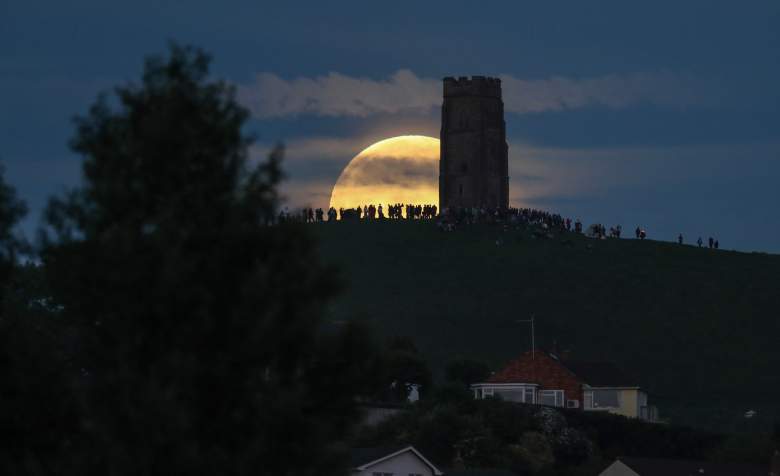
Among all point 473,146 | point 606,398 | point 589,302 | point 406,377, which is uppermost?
point 473,146

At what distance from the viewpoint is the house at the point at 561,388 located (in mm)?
93125

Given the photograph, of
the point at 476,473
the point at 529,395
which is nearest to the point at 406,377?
the point at 529,395

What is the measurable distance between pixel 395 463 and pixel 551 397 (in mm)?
33235

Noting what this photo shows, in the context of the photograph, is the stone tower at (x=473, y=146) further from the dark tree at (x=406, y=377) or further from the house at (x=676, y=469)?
the house at (x=676, y=469)

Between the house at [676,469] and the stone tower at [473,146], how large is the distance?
102 meters

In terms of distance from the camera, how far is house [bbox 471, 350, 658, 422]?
306ft

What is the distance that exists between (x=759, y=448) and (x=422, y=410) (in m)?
13.9

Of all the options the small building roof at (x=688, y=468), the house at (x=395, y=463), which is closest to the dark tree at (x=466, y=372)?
the small building roof at (x=688, y=468)

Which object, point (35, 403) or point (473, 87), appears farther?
point (473, 87)

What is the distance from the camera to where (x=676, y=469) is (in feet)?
219

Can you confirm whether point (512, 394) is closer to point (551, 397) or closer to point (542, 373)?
point (551, 397)

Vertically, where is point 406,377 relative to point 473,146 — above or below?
below

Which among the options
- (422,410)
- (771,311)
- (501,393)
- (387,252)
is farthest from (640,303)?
(422,410)

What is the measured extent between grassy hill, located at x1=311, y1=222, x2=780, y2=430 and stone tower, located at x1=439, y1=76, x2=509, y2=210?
22.8m
